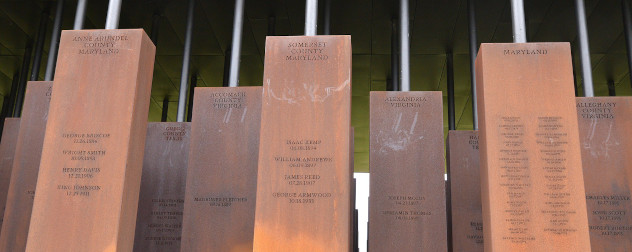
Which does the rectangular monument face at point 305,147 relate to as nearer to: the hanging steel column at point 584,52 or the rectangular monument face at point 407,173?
the rectangular monument face at point 407,173

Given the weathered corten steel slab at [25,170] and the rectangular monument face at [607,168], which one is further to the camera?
the weathered corten steel slab at [25,170]

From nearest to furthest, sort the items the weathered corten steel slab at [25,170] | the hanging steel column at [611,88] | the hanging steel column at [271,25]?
1. the weathered corten steel slab at [25,170]
2. the hanging steel column at [271,25]
3. the hanging steel column at [611,88]

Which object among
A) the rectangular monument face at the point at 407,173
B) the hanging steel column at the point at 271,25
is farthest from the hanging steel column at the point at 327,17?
the rectangular monument face at the point at 407,173

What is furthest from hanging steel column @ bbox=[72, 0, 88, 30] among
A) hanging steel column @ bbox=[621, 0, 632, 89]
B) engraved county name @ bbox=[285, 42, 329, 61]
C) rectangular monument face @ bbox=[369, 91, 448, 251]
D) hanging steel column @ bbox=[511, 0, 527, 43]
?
hanging steel column @ bbox=[621, 0, 632, 89]

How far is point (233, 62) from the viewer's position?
280 inches

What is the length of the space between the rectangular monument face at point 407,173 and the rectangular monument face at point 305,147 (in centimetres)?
135

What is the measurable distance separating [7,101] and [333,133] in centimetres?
1303

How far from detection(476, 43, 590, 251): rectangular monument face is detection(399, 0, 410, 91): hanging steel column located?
2.07m

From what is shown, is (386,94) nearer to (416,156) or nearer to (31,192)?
(416,156)

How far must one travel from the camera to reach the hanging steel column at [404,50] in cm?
732

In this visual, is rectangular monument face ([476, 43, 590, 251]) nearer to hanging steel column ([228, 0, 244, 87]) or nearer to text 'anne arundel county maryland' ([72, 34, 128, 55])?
hanging steel column ([228, 0, 244, 87])

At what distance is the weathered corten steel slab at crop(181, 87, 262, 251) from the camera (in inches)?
230

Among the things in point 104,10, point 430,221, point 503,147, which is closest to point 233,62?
point 430,221

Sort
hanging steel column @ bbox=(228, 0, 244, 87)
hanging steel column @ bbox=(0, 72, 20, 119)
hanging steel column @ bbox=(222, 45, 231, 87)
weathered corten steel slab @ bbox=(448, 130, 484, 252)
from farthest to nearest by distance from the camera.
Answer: hanging steel column @ bbox=(0, 72, 20, 119) < hanging steel column @ bbox=(222, 45, 231, 87) < hanging steel column @ bbox=(228, 0, 244, 87) < weathered corten steel slab @ bbox=(448, 130, 484, 252)
